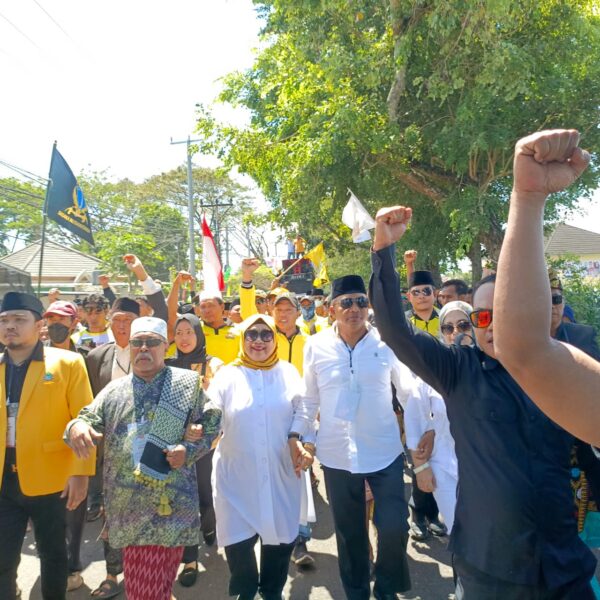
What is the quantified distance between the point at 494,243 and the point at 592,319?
8.60ft

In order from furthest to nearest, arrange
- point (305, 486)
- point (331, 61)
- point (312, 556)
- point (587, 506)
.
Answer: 1. point (331, 61)
2. point (312, 556)
3. point (305, 486)
4. point (587, 506)

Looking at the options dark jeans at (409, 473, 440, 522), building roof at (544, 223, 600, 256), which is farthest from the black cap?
building roof at (544, 223, 600, 256)

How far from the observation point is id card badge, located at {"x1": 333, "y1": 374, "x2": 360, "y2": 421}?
3336mm

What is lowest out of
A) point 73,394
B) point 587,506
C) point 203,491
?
point 203,491

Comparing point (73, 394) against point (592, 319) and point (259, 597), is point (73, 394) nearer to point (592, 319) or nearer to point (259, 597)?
point (259, 597)

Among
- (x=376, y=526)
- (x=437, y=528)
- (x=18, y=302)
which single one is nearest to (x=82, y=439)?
(x=18, y=302)

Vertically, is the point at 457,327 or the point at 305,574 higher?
the point at 457,327

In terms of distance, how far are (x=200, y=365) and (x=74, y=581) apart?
1841 millimetres

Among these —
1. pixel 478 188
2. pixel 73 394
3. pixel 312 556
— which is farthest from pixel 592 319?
pixel 73 394

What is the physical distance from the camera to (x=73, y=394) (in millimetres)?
3209

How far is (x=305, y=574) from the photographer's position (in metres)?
3.80

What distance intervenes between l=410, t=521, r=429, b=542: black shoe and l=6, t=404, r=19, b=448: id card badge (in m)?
3.22

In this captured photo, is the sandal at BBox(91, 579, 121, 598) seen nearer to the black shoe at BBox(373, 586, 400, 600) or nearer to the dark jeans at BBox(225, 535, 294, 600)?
the dark jeans at BBox(225, 535, 294, 600)

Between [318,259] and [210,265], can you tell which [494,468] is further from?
[318,259]
